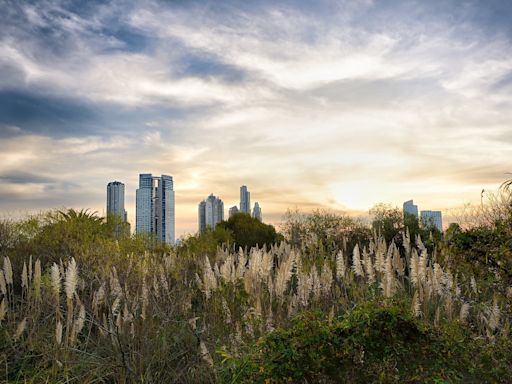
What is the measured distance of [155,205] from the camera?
160ft

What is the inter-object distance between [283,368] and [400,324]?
1060 mm

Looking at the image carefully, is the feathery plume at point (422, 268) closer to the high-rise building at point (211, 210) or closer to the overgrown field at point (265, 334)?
the overgrown field at point (265, 334)

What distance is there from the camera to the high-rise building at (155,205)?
4688cm

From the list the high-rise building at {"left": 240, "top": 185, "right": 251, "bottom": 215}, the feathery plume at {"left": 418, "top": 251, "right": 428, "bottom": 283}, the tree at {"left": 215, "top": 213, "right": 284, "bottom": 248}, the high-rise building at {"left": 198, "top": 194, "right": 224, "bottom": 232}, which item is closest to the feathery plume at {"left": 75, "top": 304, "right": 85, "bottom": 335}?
the feathery plume at {"left": 418, "top": 251, "right": 428, "bottom": 283}

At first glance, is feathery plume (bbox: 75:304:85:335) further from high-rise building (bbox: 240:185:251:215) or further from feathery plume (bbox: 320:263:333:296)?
high-rise building (bbox: 240:185:251:215)

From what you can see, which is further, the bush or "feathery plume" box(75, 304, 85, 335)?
"feathery plume" box(75, 304, 85, 335)

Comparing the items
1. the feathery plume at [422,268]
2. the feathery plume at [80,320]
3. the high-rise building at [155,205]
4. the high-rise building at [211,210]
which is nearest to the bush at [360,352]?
the feathery plume at [80,320]

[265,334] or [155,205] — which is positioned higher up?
[155,205]

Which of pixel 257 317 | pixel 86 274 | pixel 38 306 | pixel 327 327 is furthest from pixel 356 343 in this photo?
pixel 86 274

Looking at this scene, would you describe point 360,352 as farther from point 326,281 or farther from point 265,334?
point 326,281

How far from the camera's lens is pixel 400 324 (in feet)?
13.9

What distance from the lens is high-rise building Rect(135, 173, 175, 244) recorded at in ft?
154

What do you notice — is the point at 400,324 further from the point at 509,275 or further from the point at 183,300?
the point at 183,300

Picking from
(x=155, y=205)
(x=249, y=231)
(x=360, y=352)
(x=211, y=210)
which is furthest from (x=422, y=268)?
(x=211, y=210)
